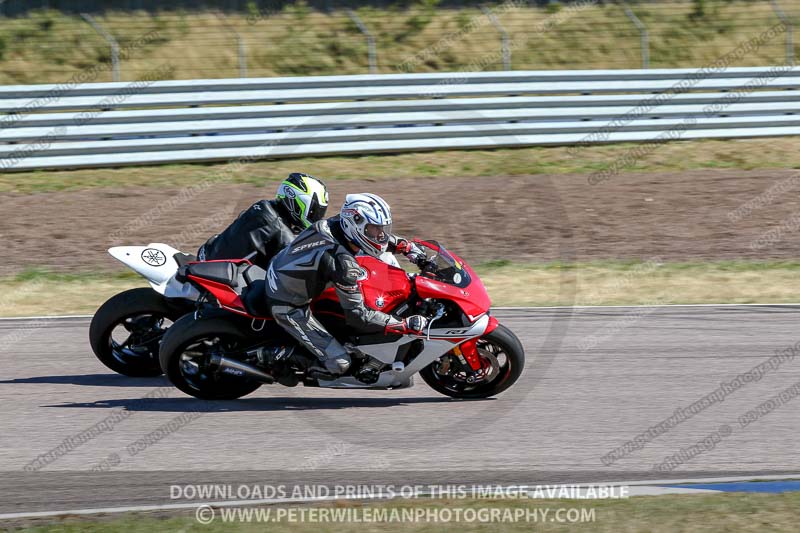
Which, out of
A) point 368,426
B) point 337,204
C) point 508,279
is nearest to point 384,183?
point 337,204

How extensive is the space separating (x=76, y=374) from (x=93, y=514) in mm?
3323

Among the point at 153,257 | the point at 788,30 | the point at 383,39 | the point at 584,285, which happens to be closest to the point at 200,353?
the point at 153,257

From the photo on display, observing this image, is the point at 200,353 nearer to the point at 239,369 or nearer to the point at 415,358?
the point at 239,369

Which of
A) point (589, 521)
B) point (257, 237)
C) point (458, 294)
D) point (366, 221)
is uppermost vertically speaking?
point (366, 221)

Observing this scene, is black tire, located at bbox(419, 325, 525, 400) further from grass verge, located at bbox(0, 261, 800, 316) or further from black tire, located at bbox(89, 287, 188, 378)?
grass verge, located at bbox(0, 261, 800, 316)

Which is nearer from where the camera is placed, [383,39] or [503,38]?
[503,38]

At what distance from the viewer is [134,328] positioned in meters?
8.32

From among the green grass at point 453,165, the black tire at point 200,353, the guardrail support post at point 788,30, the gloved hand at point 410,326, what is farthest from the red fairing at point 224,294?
the guardrail support post at point 788,30

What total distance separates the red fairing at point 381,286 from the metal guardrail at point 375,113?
932 cm

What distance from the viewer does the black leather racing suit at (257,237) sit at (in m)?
8.10

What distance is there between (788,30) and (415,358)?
15999 millimetres

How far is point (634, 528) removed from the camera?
200 inches

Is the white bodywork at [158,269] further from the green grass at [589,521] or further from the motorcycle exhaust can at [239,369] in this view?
the green grass at [589,521]

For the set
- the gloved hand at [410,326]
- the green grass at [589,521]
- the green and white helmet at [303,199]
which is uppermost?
the green and white helmet at [303,199]
